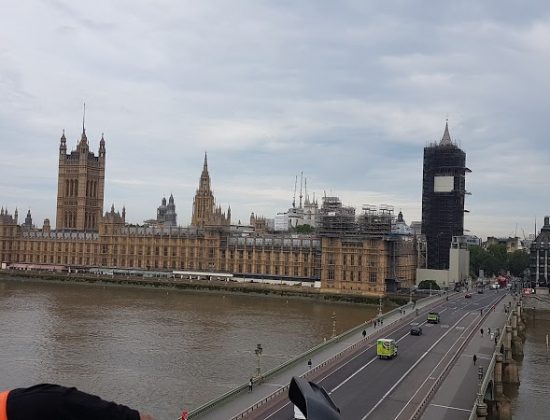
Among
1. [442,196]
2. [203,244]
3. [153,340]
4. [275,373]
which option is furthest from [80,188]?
[275,373]

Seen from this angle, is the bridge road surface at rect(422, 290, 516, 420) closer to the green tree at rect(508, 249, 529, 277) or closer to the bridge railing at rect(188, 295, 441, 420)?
the bridge railing at rect(188, 295, 441, 420)

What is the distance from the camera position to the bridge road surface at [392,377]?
109 ft

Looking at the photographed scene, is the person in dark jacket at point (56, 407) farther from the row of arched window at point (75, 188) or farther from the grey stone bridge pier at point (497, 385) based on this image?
the row of arched window at point (75, 188)

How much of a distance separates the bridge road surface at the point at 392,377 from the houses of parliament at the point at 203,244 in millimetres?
50224

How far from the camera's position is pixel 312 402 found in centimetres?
439

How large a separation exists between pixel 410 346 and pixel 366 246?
6290cm

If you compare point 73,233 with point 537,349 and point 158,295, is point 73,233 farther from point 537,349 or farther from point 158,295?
point 537,349

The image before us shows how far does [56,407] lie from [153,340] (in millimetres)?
58447

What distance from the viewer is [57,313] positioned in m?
78.3

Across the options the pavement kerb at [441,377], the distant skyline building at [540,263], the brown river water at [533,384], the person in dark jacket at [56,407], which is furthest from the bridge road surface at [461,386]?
the distant skyline building at [540,263]

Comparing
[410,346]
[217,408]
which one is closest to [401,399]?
[217,408]

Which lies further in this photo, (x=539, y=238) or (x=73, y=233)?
(x=73, y=233)

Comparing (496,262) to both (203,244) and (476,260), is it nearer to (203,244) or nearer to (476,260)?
(476,260)

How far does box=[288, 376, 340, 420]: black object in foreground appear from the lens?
4367 millimetres
